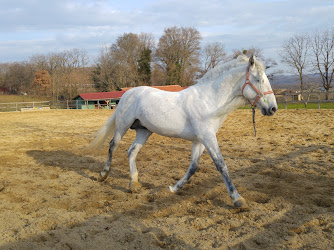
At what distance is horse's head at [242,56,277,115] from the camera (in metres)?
3.37

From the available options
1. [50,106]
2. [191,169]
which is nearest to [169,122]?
[191,169]

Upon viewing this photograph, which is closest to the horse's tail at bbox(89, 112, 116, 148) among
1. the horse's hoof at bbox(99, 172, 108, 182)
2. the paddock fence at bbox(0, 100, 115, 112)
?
the horse's hoof at bbox(99, 172, 108, 182)

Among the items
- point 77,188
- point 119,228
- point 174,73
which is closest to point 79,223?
point 119,228

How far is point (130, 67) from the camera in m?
45.7

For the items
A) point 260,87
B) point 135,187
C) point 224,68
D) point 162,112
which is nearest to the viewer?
point 260,87

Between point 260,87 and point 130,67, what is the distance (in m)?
43.9

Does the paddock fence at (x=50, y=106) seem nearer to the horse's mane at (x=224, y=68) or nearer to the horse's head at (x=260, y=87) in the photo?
the horse's mane at (x=224, y=68)

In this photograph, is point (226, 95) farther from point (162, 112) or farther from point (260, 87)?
point (162, 112)

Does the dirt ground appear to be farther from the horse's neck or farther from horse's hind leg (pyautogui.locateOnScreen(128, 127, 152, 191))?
the horse's neck

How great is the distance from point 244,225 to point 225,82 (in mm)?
1789

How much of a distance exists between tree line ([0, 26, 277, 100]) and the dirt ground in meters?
37.0

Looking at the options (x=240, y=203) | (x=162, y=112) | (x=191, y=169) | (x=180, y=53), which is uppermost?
(x=180, y=53)

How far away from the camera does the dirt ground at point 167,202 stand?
254 centimetres

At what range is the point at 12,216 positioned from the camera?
3.13 meters
